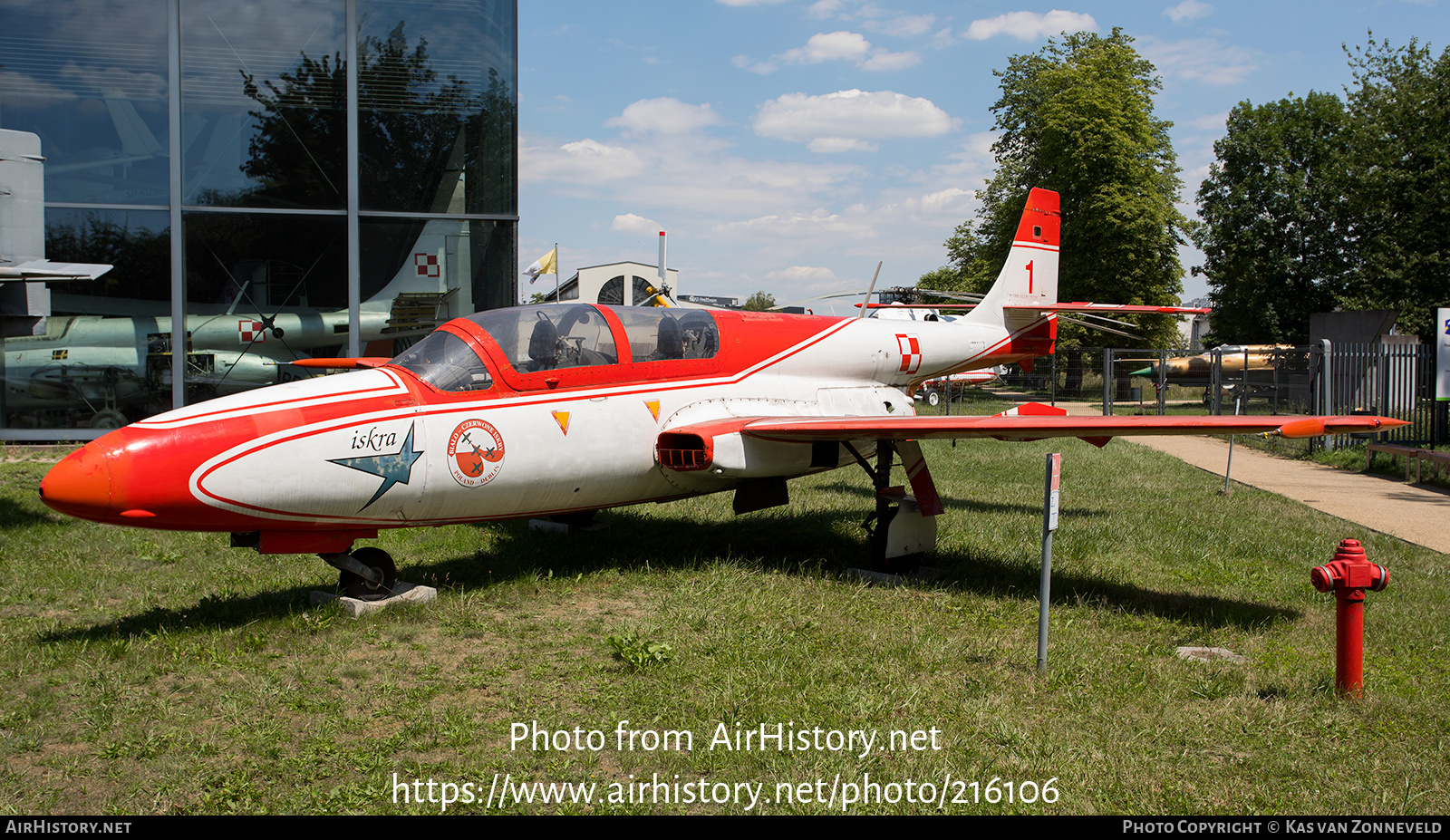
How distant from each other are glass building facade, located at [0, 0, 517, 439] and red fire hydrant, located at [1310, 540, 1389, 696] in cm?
A: 1338

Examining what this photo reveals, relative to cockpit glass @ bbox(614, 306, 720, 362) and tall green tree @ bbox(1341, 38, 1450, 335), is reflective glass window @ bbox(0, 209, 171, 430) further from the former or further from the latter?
tall green tree @ bbox(1341, 38, 1450, 335)

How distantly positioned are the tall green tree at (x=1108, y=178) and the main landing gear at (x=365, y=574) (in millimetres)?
34961

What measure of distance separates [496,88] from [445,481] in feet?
37.8

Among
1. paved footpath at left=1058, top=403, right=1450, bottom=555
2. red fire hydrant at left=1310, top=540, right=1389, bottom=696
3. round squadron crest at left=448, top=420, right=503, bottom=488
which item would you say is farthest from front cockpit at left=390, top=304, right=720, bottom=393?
paved footpath at left=1058, top=403, right=1450, bottom=555

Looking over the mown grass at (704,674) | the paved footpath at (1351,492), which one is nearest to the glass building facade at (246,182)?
the mown grass at (704,674)

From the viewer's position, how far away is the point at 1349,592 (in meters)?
4.35

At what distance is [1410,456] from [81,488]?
16.1 meters

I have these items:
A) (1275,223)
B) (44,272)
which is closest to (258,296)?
(44,272)

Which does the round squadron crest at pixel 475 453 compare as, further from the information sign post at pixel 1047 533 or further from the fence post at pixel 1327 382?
the fence post at pixel 1327 382

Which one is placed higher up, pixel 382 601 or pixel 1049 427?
pixel 1049 427

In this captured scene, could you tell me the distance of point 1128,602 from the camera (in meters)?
6.43

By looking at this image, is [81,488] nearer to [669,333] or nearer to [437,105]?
[669,333]

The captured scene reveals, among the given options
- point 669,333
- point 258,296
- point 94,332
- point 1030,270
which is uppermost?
point 1030,270

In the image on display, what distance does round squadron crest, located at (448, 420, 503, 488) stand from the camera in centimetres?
581
